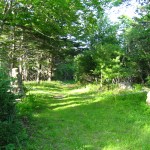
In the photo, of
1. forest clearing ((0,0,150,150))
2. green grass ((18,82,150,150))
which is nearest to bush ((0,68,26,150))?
forest clearing ((0,0,150,150))

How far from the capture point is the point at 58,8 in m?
11.7

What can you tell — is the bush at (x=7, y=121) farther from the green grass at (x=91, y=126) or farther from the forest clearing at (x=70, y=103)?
the green grass at (x=91, y=126)

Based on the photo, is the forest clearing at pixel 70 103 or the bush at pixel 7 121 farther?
the forest clearing at pixel 70 103

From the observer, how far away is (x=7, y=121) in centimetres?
600

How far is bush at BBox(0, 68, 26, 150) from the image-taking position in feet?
19.2

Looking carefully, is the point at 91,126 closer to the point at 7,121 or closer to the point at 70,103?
the point at 7,121

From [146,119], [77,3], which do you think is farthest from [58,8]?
[146,119]

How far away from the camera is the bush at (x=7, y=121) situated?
5848 millimetres

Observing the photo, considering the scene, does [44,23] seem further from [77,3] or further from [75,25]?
[77,3]

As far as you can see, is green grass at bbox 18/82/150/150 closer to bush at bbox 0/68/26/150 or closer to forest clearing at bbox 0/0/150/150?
forest clearing at bbox 0/0/150/150

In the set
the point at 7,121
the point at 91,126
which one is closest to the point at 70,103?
the point at 91,126

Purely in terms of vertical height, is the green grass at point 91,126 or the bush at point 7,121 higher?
the bush at point 7,121

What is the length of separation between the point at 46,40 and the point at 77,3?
19.1ft

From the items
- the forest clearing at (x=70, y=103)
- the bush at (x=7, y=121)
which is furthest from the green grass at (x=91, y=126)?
the bush at (x=7, y=121)
